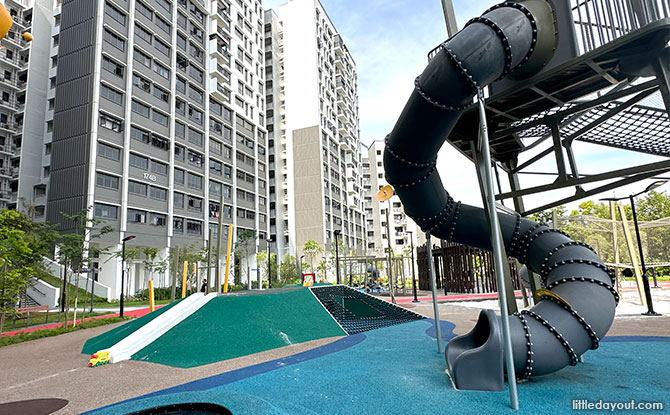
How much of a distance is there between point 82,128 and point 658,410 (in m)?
46.0

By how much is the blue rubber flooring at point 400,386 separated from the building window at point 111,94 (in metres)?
41.0

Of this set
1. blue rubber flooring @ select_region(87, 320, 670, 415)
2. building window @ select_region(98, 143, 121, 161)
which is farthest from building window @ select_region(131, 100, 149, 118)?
blue rubber flooring @ select_region(87, 320, 670, 415)

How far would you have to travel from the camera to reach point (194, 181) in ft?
160

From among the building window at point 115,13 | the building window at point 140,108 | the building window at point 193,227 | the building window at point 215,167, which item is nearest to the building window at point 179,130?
the building window at point 140,108

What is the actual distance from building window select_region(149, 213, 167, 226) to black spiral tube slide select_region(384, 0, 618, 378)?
41744 mm

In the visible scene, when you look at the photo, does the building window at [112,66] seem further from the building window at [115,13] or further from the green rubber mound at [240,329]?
the green rubber mound at [240,329]

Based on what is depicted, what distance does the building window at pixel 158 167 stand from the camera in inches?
1698

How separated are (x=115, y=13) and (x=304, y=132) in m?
35.0

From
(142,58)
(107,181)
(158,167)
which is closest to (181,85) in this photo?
(142,58)

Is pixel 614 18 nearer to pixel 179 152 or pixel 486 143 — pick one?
pixel 486 143

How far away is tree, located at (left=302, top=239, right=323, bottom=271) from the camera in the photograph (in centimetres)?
6291

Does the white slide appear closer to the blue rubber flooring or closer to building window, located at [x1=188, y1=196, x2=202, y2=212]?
the blue rubber flooring

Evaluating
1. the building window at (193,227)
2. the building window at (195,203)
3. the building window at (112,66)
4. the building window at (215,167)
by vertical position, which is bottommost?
the building window at (193,227)

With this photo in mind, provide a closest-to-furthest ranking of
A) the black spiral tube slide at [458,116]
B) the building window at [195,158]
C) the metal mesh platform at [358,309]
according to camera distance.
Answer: the black spiral tube slide at [458,116]
the metal mesh platform at [358,309]
the building window at [195,158]
